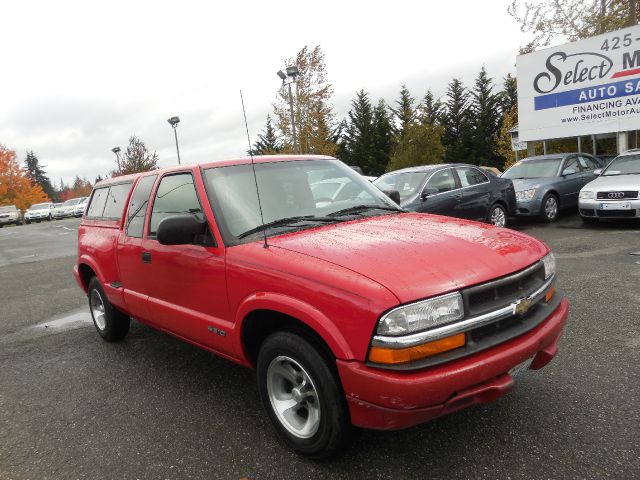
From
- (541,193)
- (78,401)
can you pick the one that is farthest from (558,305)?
(541,193)

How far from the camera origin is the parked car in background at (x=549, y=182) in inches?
429

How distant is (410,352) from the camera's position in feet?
7.27

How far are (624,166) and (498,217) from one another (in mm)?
2904

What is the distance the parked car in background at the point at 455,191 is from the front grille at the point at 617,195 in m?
1.64

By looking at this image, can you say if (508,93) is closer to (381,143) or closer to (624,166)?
(381,143)

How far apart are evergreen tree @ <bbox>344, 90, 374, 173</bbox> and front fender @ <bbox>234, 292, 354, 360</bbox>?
41952 mm

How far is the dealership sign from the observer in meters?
14.4

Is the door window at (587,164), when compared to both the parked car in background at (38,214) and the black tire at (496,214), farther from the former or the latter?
the parked car in background at (38,214)

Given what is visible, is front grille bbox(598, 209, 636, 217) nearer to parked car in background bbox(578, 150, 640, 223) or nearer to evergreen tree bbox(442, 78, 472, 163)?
parked car in background bbox(578, 150, 640, 223)

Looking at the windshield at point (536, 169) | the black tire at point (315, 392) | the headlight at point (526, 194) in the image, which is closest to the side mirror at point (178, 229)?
the black tire at point (315, 392)

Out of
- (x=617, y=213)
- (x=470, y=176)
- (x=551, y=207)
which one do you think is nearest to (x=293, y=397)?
(x=470, y=176)

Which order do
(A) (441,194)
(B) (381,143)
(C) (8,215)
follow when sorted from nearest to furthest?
(A) (441,194) < (C) (8,215) < (B) (381,143)

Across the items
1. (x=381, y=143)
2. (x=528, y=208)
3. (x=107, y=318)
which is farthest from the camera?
(x=381, y=143)

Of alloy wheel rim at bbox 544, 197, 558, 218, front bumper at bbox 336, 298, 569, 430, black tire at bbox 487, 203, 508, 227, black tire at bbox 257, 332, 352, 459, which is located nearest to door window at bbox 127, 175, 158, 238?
black tire at bbox 257, 332, 352, 459
